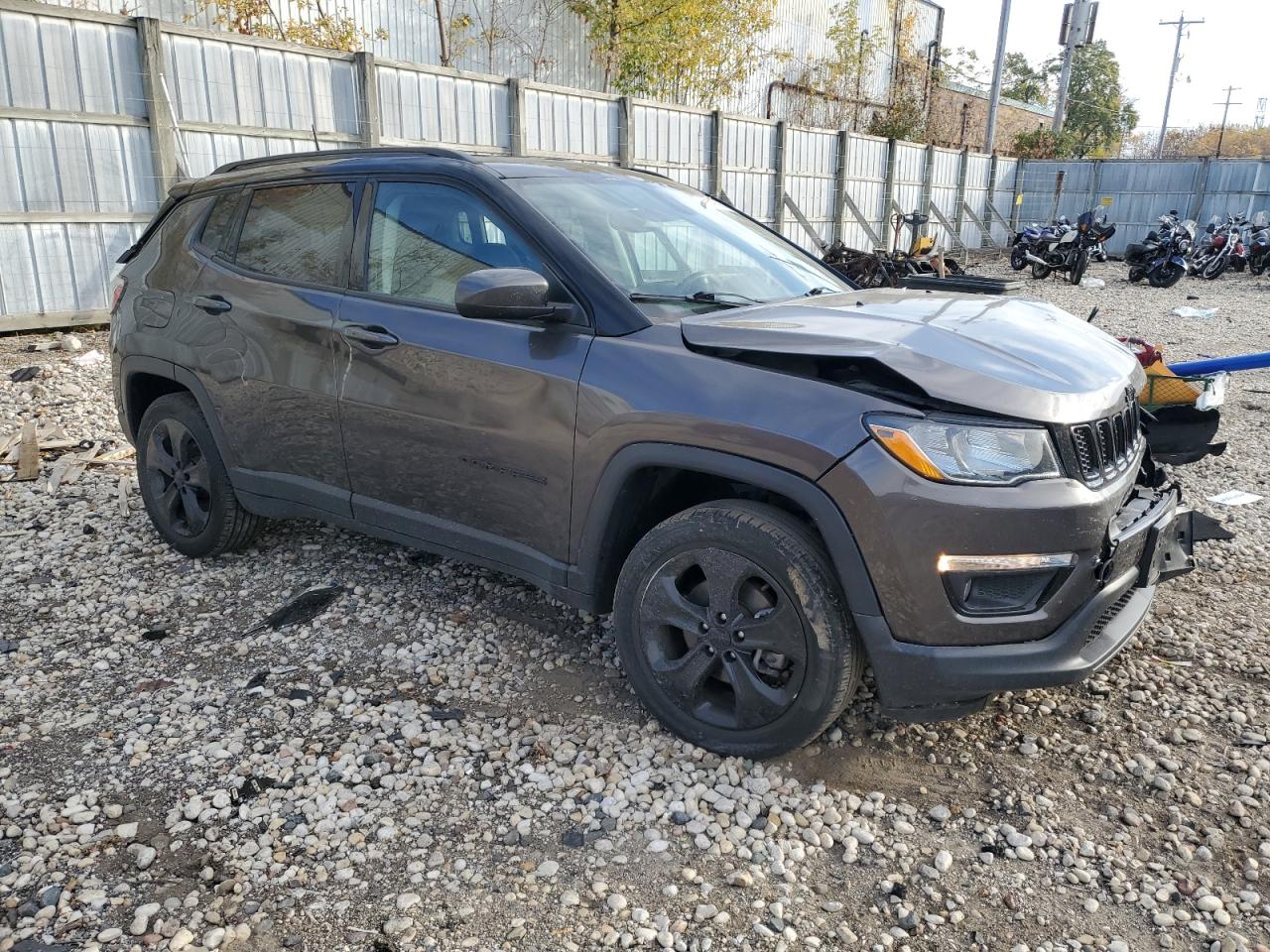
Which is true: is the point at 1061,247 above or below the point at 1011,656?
below

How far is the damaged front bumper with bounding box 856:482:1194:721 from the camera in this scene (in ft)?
8.09

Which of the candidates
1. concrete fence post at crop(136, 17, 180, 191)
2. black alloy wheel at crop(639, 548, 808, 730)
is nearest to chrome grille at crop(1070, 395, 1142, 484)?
black alloy wheel at crop(639, 548, 808, 730)

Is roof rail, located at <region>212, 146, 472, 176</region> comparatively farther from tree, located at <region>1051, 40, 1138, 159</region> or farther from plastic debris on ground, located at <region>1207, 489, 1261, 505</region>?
tree, located at <region>1051, 40, 1138, 159</region>

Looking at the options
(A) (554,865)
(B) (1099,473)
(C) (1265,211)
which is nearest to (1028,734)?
(B) (1099,473)

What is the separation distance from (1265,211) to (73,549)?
89.5ft

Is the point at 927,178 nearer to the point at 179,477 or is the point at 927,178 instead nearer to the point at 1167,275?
the point at 1167,275

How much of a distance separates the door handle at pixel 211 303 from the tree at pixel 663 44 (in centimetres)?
1681

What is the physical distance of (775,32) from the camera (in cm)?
2609

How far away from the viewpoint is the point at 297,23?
49.4ft

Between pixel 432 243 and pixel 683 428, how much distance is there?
133 centimetres

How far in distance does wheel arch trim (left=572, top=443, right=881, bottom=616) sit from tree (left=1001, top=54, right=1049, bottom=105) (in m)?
64.4

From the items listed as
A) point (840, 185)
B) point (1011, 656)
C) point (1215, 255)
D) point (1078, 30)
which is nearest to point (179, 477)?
point (1011, 656)

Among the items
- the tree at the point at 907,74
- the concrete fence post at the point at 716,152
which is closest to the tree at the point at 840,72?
the tree at the point at 907,74

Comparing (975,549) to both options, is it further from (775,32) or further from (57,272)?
(775,32)
